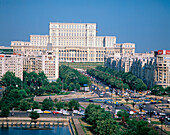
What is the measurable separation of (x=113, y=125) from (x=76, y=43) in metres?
130

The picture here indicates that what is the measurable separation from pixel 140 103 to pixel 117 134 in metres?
26.0

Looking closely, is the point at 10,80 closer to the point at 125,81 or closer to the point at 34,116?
the point at 125,81

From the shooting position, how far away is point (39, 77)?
7806 cm

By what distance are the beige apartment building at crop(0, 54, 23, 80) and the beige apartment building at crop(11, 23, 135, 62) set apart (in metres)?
74.0

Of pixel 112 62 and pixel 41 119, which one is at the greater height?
pixel 112 62

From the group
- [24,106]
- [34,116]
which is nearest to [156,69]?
[24,106]

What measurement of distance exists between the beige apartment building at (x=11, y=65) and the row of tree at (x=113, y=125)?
3455 centimetres

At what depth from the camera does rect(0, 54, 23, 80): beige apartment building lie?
258 ft

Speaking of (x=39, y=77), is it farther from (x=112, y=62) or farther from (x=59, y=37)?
(x=59, y=37)

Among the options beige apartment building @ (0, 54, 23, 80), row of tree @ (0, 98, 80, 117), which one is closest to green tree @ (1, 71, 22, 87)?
beige apartment building @ (0, 54, 23, 80)

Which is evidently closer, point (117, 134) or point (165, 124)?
point (117, 134)

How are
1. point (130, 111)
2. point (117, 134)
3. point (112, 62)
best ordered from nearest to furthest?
point (117, 134)
point (130, 111)
point (112, 62)

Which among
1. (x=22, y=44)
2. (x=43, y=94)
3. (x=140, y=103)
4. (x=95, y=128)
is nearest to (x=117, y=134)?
(x=95, y=128)

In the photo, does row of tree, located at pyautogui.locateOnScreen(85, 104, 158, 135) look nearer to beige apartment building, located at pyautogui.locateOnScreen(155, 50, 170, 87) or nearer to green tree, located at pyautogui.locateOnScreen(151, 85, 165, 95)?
green tree, located at pyautogui.locateOnScreen(151, 85, 165, 95)
